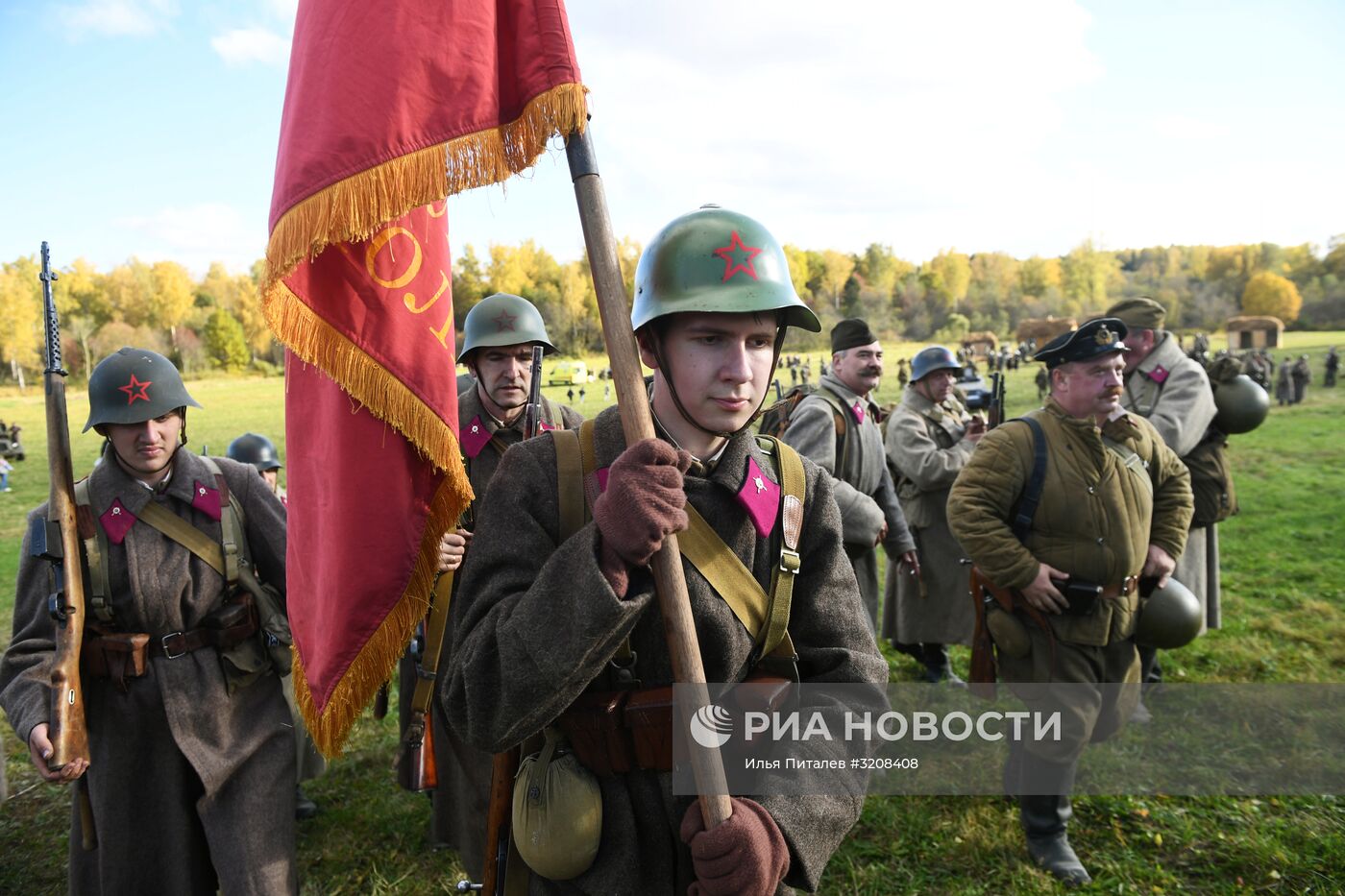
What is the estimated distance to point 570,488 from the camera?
203 centimetres

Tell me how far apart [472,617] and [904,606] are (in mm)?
5215

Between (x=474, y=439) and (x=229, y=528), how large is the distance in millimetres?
1348

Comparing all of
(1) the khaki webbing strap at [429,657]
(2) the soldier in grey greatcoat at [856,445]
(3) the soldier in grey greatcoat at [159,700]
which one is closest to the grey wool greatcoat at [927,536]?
(2) the soldier in grey greatcoat at [856,445]

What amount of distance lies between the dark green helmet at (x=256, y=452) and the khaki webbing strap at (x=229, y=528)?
2.91m

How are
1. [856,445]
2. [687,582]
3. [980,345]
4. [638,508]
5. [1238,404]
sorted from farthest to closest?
[980,345], [1238,404], [856,445], [687,582], [638,508]

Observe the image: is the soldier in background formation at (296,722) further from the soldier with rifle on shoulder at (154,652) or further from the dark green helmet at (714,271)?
the dark green helmet at (714,271)

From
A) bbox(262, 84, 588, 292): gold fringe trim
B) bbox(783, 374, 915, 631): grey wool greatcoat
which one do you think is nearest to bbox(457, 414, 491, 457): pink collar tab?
bbox(783, 374, 915, 631): grey wool greatcoat

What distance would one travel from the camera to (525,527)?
1983mm

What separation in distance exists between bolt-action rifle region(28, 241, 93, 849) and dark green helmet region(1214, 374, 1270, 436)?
7.47 m

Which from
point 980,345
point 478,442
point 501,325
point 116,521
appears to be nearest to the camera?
point 116,521

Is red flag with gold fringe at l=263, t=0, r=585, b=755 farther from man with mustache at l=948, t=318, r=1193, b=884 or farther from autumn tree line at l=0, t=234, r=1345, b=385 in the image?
autumn tree line at l=0, t=234, r=1345, b=385

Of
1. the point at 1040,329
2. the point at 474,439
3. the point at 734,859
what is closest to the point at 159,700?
the point at 474,439

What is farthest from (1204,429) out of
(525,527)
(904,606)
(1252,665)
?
(525,527)

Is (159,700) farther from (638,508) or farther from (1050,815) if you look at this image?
(1050,815)
